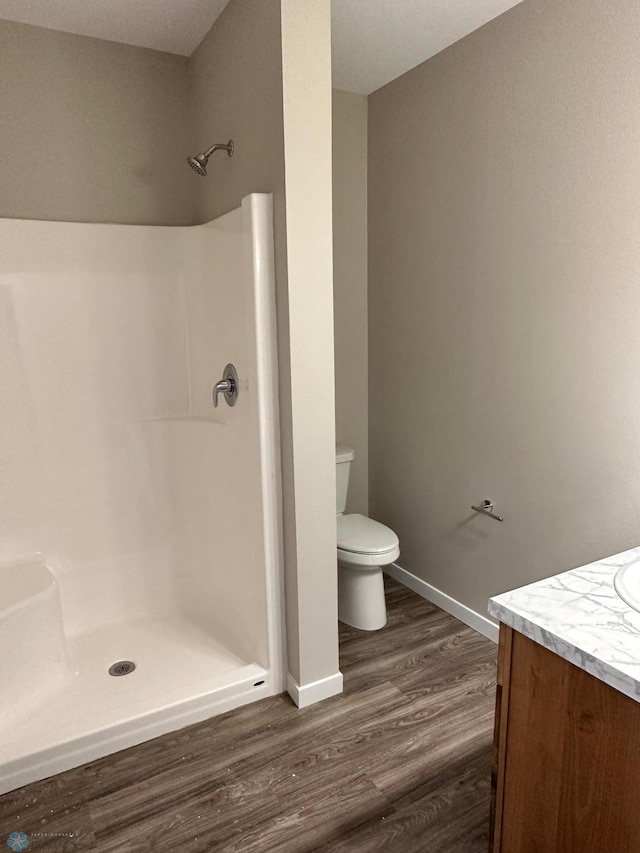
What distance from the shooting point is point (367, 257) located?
9.71 feet

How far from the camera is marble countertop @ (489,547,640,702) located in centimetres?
101

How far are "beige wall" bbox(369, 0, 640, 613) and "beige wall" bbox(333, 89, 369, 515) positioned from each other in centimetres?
7

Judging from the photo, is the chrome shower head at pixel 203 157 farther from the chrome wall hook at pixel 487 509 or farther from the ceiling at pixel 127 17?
the chrome wall hook at pixel 487 509

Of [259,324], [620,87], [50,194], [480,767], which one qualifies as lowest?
[480,767]

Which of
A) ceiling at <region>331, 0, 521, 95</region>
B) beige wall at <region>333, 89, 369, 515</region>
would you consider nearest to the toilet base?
beige wall at <region>333, 89, 369, 515</region>

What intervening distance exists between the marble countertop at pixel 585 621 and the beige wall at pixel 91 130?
2121 mm

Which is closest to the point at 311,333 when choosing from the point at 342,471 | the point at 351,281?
the point at 342,471

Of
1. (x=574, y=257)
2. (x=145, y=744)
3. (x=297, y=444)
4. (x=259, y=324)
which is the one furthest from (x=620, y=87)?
(x=145, y=744)

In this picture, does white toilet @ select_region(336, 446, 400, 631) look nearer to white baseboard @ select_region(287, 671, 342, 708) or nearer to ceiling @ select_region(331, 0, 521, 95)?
white baseboard @ select_region(287, 671, 342, 708)

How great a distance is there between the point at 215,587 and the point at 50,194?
170 centimetres

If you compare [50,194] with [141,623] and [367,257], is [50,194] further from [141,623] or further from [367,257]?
[141,623]

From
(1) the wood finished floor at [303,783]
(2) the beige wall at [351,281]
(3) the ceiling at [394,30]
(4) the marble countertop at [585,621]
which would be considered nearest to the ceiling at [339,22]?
(3) the ceiling at [394,30]

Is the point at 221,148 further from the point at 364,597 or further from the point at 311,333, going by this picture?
the point at 364,597

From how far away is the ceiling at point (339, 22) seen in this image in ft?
6.70
